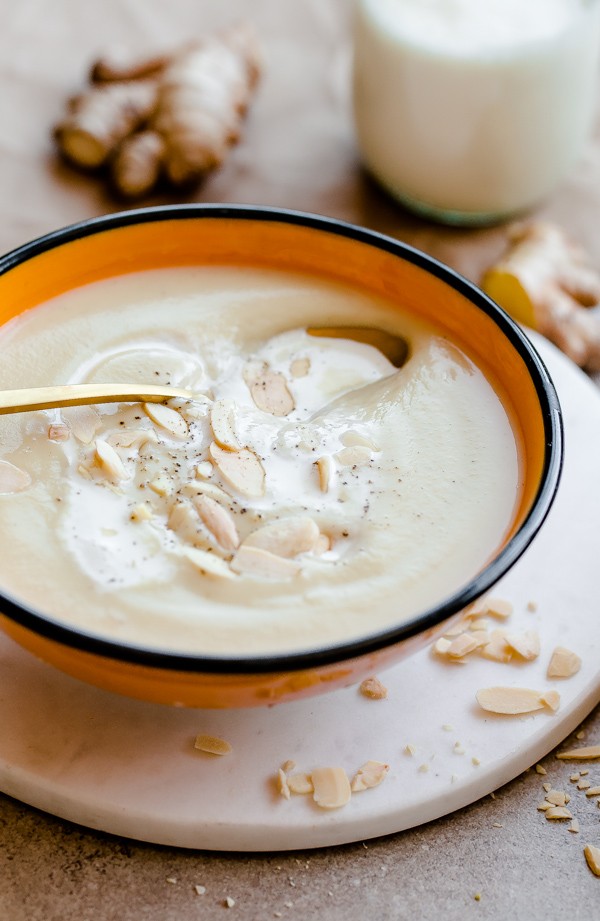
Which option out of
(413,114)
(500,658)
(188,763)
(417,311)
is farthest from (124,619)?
(413,114)

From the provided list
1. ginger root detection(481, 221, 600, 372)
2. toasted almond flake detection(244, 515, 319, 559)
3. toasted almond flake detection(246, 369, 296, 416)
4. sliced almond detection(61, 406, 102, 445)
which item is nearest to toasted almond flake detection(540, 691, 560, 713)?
toasted almond flake detection(244, 515, 319, 559)

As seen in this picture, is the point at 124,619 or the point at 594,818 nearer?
the point at 124,619

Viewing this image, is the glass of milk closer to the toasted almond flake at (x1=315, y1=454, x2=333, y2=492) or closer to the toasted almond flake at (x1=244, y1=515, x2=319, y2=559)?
the toasted almond flake at (x1=315, y1=454, x2=333, y2=492)

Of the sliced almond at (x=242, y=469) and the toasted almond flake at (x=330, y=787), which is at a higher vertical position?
the sliced almond at (x=242, y=469)

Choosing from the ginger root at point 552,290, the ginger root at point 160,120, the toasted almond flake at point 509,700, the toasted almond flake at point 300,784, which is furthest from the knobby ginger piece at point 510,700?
the ginger root at point 160,120

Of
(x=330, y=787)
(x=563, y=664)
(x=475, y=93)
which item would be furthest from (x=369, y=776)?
(x=475, y=93)

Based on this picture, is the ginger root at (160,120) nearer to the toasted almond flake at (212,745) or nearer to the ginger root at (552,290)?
the ginger root at (552,290)

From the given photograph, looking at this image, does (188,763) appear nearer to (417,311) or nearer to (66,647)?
(66,647)

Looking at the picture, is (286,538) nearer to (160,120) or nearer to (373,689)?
(373,689)
